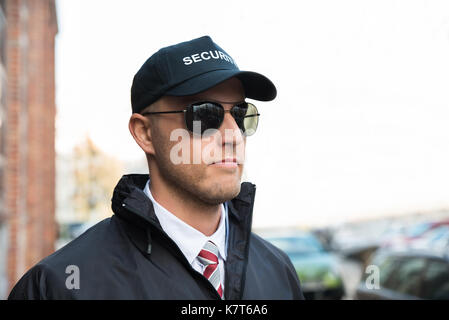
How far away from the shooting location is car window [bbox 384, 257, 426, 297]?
5.64 meters

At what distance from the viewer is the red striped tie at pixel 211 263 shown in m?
1.80

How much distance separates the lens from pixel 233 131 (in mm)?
1860

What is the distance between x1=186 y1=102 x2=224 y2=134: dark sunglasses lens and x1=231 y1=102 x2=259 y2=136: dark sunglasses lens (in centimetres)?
9

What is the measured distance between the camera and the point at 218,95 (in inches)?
72.8

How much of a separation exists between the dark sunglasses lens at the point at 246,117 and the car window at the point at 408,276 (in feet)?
13.9

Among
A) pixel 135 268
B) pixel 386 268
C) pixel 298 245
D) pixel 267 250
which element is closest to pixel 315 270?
pixel 298 245

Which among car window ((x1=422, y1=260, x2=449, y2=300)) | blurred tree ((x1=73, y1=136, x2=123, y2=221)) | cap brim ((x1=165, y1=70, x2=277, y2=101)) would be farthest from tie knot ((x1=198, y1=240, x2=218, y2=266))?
blurred tree ((x1=73, y1=136, x2=123, y2=221))

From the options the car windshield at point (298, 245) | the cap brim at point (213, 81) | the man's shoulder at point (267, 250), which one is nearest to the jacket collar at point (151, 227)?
the man's shoulder at point (267, 250)

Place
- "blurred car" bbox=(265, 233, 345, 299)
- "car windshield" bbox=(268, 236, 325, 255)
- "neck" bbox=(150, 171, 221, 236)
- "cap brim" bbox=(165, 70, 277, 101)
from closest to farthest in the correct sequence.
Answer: "cap brim" bbox=(165, 70, 277, 101) → "neck" bbox=(150, 171, 221, 236) → "blurred car" bbox=(265, 233, 345, 299) → "car windshield" bbox=(268, 236, 325, 255)

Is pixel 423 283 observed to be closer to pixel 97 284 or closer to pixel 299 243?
pixel 97 284

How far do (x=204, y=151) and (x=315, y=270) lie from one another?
8536 mm

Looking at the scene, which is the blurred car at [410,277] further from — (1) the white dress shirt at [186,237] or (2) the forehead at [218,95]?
(2) the forehead at [218,95]

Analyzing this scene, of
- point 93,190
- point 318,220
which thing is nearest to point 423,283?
point 93,190

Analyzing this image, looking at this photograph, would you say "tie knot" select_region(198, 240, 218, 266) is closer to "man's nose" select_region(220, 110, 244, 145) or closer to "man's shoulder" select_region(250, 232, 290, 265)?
"man's shoulder" select_region(250, 232, 290, 265)
